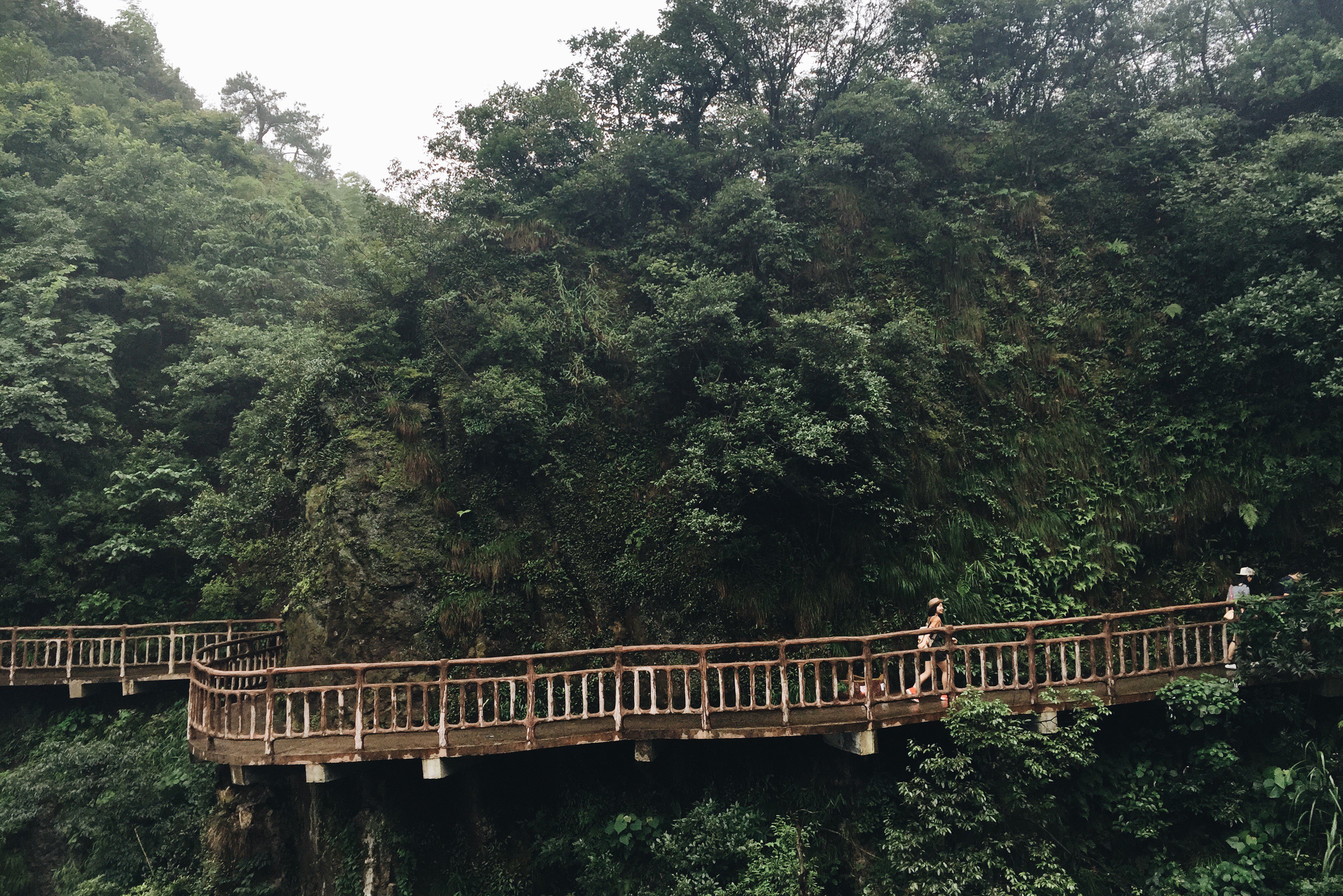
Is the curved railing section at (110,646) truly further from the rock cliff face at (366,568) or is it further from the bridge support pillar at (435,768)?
the bridge support pillar at (435,768)

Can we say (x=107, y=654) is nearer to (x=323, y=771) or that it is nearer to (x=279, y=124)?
(x=323, y=771)

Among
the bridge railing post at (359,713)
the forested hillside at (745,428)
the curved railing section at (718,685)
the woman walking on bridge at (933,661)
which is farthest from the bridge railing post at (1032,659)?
the bridge railing post at (359,713)

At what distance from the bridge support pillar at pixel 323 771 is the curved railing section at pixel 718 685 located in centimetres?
36

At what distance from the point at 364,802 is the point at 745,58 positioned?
16.6 m

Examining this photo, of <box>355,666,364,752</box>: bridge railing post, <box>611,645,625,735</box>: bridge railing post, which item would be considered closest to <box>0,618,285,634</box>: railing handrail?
<box>355,666,364,752</box>: bridge railing post

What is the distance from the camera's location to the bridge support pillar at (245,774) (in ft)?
26.3

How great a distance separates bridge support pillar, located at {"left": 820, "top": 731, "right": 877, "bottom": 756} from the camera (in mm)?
7285

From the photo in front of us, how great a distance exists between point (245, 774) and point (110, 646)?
6.61 m

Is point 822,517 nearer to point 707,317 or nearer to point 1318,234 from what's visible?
point 707,317

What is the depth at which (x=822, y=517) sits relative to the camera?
10453mm

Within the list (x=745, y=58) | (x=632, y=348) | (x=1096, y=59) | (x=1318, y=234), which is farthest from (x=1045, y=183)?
(x=632, y=348)

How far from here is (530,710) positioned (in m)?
7.34

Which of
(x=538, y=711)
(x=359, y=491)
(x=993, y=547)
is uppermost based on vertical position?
(x=359, y=491)

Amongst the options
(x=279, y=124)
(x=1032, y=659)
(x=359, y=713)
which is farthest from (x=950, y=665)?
(x=279, y=124)
